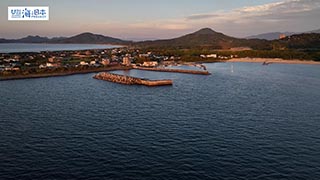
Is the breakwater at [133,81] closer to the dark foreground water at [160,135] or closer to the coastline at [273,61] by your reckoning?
the dark foreground water at [160,135]

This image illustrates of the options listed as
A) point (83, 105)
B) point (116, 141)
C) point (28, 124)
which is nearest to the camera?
point (116, 141)

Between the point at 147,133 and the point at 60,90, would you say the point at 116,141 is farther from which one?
the point at 60,90

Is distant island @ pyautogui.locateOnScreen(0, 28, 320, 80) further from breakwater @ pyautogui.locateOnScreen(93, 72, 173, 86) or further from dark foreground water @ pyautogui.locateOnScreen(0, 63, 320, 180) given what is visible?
dark foreground water @ pyautogui.locateOnScreen(0, 63, 320, 180)

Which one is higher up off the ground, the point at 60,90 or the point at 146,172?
the point at 60,90

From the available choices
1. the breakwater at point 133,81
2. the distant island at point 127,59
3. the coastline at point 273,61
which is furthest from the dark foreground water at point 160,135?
the coastline at point 273,61

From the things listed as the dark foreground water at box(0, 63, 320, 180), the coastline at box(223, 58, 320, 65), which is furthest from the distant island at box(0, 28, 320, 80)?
the dark foreground water at box(0, 63, 320, 180)

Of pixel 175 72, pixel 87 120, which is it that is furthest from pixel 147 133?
pixel 175 72

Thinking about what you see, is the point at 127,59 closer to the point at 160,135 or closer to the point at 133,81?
the point at 133,81

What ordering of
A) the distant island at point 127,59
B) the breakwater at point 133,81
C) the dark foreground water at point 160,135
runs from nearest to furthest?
the dark foreground water at point 160,135
the breakwater at point 133,81
the distant island at point 127,59
